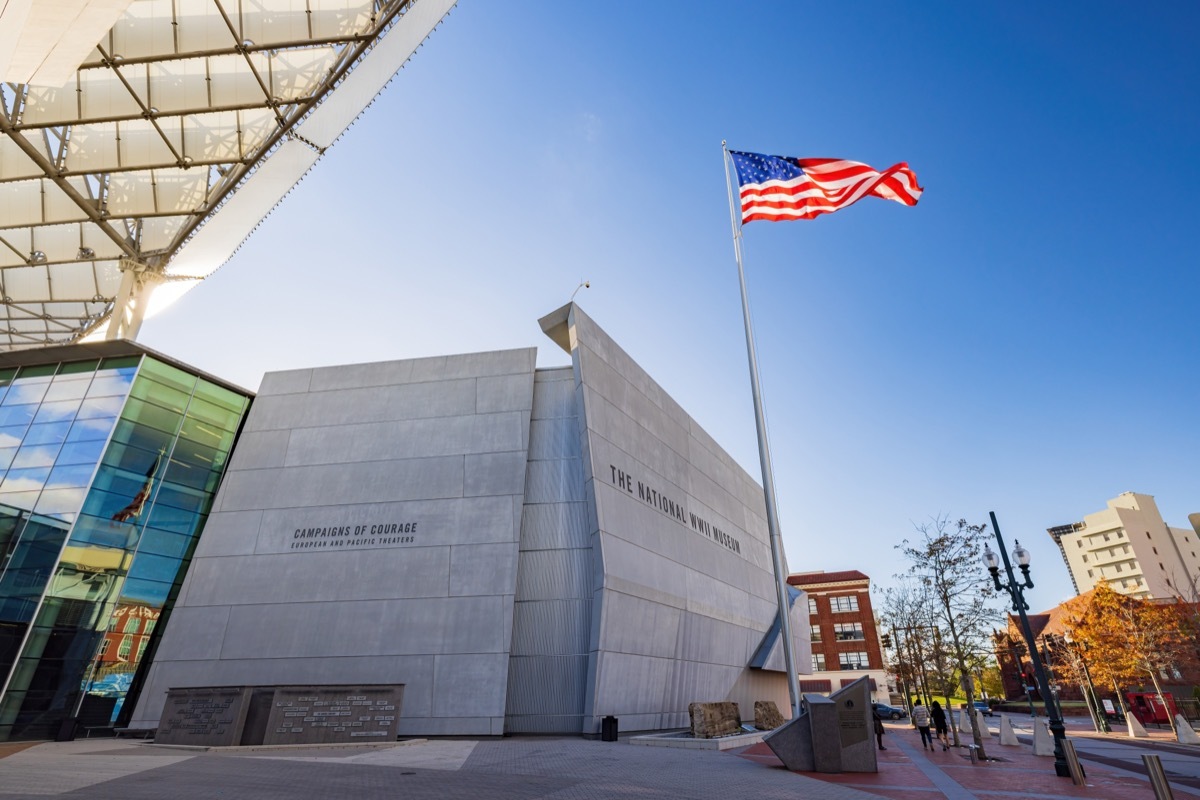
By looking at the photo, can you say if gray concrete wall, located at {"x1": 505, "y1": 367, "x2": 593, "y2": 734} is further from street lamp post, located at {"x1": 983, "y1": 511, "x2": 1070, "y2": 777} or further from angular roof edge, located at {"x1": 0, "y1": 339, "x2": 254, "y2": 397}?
angular roof edge, located at {"x1": 0, "y1": 339, "x2": 254, "y2": 397}

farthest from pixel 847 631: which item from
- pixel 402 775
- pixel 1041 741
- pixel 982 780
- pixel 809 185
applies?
pixel 402 775

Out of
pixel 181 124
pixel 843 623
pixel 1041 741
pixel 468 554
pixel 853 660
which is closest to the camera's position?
pixel 1041 741

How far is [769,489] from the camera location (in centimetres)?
2059

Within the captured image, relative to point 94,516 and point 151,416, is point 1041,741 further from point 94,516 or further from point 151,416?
point 151,416

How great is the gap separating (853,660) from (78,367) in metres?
79.1

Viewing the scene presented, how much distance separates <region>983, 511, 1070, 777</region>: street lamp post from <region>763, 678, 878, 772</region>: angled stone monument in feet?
14.2

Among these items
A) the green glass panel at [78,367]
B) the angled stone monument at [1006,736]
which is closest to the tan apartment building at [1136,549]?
the angled stone monument at [1006,736]

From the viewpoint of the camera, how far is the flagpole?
18.3m

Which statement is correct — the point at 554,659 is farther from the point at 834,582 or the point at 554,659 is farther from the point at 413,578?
the point at 834,582

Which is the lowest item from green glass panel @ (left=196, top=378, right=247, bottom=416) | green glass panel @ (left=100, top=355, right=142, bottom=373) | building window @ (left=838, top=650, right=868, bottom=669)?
building window @ (left=838, top=650, right=868, bottom=669)

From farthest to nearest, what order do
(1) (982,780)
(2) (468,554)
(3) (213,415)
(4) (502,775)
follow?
(3) (213,415)
(2) (468,554)
(1) (982,780)
(4) (502,775)

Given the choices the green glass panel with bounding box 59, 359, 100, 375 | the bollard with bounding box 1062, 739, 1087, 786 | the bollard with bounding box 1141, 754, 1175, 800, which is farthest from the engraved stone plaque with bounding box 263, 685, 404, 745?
the green glass panel with bounding box 59, 359, 100, 375

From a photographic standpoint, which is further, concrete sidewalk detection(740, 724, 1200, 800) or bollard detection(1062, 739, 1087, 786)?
bollard detection(1062, 739, 1087, 786)

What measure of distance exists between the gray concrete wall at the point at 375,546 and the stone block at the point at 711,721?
680cm
